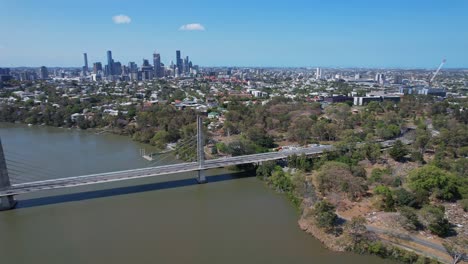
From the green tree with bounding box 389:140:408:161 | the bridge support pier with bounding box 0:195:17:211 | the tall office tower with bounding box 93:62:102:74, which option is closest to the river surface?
the bridge support pier with bounding box 0:195:17:211

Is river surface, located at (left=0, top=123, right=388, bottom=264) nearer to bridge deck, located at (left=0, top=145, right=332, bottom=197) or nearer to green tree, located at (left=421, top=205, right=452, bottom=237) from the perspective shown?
bridge deck, located at (left=0, top=145, right=332, bottom=197)

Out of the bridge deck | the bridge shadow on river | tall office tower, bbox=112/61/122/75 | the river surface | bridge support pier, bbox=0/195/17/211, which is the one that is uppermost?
tall office tower, bbox=112/61/122/75

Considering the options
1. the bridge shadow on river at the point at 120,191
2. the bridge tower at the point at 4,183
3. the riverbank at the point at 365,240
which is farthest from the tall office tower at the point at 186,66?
the riverbank at the point at 365,240

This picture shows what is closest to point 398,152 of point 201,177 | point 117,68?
point 201,177

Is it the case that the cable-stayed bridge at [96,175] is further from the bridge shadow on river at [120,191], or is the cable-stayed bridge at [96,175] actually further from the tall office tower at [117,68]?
the tall office tower at [117,68]

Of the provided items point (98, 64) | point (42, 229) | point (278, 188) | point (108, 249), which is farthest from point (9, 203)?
point (98, 64)

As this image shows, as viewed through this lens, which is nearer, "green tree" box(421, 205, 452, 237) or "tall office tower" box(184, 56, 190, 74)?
"green tree" box(421, 205, 452, 237)
